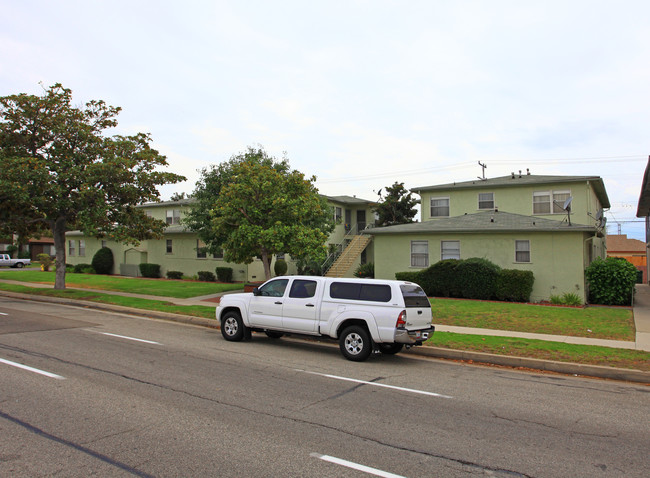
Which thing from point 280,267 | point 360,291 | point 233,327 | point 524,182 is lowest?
point 233,327

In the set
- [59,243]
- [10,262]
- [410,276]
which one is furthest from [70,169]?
[10,262]

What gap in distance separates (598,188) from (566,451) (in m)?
27.8

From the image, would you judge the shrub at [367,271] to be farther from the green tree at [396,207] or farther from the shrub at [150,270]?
the shrub at [150,270]

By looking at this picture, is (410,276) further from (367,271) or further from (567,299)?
(567,299)

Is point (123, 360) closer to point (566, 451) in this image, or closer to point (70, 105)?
point (566, 451)

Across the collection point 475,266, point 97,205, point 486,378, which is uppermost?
point 97,205

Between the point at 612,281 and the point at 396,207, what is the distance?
17499mm

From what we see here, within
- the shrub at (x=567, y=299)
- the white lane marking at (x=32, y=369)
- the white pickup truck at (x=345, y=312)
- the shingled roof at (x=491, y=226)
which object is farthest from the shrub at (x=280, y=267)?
the white lane marking at (x=32, y=369)

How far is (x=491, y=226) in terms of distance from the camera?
22.2 metres

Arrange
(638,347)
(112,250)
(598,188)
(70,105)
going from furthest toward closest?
(112,250), (598,188), (70,105), (638,347)

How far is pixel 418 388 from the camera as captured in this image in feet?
25.6

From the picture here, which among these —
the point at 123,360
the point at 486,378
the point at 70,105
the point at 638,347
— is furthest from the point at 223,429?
the point at 70,105

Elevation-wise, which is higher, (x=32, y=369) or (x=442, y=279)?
(x=442, y=279)

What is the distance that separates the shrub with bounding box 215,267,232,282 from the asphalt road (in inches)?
823
